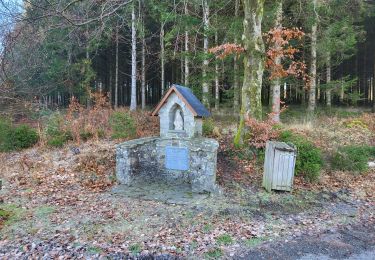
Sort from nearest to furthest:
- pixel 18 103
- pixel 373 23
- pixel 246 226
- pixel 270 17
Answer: pixel 246 226
pixel 18 103
pixel 270 17
pixel 373 23

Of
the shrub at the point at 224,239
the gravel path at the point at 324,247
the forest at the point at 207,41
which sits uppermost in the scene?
the forest at the point at 207,41

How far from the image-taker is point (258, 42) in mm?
9203

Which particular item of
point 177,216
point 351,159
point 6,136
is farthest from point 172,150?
point 6,136

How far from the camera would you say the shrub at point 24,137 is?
1254cm

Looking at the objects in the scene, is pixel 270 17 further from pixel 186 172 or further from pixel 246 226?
pixel 246 226

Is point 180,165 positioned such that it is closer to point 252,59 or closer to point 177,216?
point 177,216

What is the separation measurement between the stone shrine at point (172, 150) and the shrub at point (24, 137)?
6.53m

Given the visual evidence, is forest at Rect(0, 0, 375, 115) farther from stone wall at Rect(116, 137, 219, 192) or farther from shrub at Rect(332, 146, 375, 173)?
shrub at Rect(332, 146, 375, 173)

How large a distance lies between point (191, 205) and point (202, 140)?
1927mm

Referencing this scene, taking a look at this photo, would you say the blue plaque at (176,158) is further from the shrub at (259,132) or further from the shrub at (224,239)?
the shrub at (224,239)

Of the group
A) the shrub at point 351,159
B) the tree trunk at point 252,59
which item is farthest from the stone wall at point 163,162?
the shrub at point 351,159

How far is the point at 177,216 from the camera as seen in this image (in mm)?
6148

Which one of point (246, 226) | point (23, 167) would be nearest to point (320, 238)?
point (246, 226)

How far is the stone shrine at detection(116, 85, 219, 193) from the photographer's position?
7.81 m
